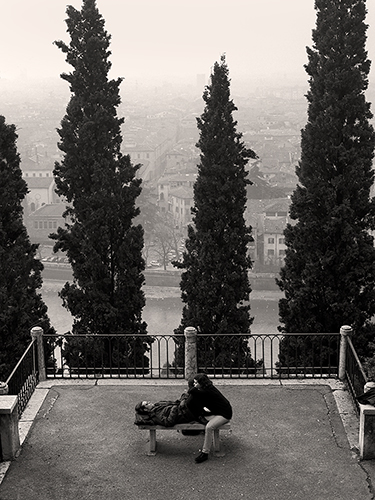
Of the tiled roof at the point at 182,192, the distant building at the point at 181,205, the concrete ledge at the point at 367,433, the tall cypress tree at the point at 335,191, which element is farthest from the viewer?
the tiled roof at the point at 182,192

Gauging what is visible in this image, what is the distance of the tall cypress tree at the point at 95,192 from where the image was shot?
18844mm

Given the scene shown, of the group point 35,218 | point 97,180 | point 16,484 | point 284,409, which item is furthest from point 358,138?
point 35,218

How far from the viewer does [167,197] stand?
84.0 metres

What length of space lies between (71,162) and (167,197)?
6515 centimetres

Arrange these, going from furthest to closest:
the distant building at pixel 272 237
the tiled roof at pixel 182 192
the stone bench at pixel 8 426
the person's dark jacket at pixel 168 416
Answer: the tiled roof at pixel 182 192 → the distant building at pixel 272 237 → the person's dark jacket at pixel 168 416 → the stone bench at pixel 8 426

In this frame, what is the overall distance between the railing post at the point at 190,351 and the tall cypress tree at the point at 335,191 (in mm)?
7094

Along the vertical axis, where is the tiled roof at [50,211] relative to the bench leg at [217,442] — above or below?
above

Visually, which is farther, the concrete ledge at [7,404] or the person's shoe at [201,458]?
the person's shoe at [201,458]

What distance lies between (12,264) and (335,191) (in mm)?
9002

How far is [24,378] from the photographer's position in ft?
36.3

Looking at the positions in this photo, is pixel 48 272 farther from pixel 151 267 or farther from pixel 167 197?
pixel 167 197

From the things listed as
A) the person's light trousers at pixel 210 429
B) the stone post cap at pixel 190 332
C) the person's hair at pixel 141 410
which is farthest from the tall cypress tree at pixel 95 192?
the person's light trousers at pixel 210 429

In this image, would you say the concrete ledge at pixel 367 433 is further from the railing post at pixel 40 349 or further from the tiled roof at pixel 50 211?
the tiled roof at pixel 50 211

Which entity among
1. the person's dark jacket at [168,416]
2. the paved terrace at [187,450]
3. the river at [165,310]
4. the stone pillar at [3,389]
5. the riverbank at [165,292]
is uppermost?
the stone pillar at [3,389]
